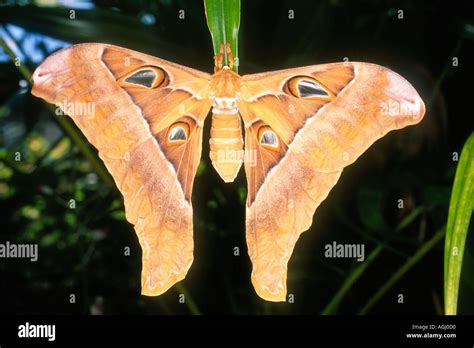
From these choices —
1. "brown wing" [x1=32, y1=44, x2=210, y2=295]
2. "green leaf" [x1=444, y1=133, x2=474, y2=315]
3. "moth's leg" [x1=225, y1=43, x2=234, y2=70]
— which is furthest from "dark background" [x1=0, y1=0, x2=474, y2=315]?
"green leaf" [x1=444, y1=133, x2=474, y2=315]

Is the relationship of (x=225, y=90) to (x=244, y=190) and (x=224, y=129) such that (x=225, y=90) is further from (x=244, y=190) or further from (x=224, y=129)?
(x=244, y=190)

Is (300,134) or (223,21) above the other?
(223,21)

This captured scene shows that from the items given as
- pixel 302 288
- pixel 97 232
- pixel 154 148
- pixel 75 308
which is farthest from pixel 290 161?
pixel 75 308

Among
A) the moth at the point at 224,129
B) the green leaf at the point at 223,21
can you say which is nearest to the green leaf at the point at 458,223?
the moth at the point at 224,129

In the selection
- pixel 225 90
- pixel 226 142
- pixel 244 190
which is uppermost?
pixel 225 90

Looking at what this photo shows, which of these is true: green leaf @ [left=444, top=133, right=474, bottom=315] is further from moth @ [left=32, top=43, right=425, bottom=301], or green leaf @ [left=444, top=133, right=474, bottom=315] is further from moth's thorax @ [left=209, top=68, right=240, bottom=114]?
moth's thorax @ [left=209, top=68, right=240, bottom=114]

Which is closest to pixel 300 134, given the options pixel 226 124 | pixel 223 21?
pixel 226 124

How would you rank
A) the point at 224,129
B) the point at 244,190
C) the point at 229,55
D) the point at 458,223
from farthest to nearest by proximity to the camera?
the point at 244,190, the point at 224,129, the point at 229,55, the point at 458,223
